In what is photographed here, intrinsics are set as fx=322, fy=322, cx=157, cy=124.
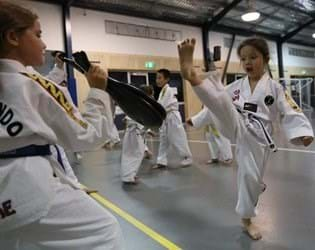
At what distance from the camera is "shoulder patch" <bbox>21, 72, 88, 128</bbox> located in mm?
939

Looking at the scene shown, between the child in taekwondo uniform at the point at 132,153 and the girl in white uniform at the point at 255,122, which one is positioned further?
the child in taekwondo uniform at the point at 132,153

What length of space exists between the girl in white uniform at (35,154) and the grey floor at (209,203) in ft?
3.73

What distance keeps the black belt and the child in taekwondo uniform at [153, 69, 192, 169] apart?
12.0 ft

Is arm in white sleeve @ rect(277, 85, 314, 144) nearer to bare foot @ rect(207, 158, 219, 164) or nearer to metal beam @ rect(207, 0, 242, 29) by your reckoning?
bare foot @ rect(207, 158, 219, 164)

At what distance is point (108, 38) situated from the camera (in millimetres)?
10281

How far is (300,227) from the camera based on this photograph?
2.16 meters

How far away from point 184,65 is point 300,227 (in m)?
1.39

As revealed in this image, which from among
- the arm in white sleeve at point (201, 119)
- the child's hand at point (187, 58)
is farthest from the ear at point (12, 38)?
the arm in white sleeve at point (201, 119)

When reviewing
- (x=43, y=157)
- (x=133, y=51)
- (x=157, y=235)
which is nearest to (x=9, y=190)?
(x=43, y=157)

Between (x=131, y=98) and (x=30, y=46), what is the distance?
15.0 inches

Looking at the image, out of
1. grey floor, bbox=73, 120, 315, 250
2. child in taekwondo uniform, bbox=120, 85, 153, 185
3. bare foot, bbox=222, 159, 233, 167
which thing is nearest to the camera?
grey floor, bbox=73, 120, 315, 250

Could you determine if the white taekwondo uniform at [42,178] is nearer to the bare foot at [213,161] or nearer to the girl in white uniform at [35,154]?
the girl in white uniform at [35,154]

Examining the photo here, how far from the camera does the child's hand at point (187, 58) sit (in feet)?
5.12

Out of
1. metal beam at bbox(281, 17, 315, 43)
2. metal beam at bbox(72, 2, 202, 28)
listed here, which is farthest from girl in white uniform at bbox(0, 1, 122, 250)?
metal beam at bbox(281, 17, 315, 43)
